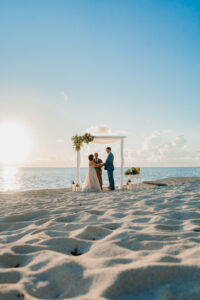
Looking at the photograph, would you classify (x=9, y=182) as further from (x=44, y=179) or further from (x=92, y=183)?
(x=92, y=183)

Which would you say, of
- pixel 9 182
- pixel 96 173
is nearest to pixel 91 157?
pixel 96 173

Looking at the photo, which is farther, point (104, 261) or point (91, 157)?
point (91, 157)

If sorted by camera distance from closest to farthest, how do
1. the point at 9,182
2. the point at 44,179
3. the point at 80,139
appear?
the point at 80,139 < the point at 9,182 < the point at 44,179

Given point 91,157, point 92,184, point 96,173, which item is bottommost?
point 92,184

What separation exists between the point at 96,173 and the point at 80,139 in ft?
7.59

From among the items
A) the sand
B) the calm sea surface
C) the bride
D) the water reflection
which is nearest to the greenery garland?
the bride

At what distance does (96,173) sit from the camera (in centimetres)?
1093

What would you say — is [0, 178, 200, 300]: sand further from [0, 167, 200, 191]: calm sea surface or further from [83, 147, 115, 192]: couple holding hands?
[0, 167, 200, 191]: calm sea surface

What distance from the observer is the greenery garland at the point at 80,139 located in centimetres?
1192

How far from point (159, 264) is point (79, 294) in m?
0.60

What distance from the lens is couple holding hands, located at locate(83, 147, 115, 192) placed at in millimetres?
10500

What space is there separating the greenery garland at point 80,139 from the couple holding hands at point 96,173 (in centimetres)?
114

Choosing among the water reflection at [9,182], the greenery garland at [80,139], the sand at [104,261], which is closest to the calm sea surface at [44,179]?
the water reflection at [9,182]

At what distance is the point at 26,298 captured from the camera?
1.31 m
